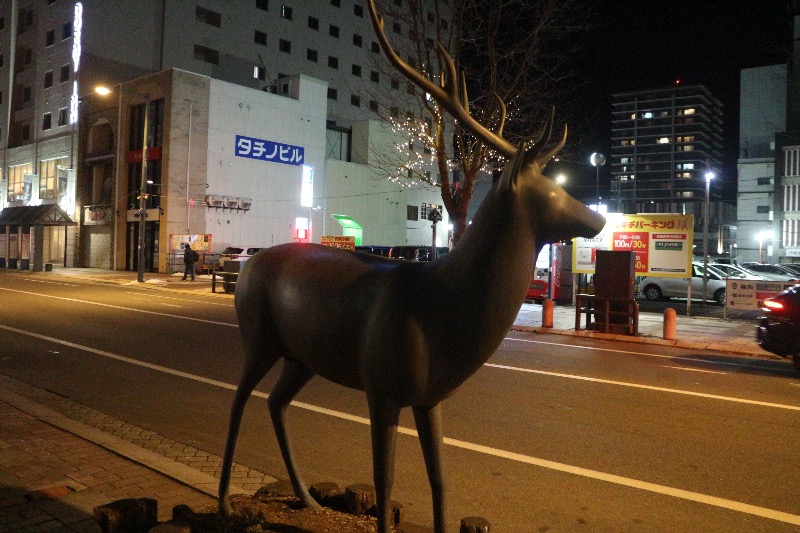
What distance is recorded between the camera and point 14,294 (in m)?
21.1

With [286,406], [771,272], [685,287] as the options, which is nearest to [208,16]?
[685,287]

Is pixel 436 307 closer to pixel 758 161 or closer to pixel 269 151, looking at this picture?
pixel 269 151

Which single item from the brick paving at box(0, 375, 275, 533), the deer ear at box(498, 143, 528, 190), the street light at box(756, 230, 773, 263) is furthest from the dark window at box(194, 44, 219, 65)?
the street light at box(756, 230, 773, 263)

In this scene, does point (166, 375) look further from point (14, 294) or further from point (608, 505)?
point (14, 294)

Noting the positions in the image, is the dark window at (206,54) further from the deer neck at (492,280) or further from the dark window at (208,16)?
the deer neck at (492,280)

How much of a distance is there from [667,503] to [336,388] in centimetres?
480

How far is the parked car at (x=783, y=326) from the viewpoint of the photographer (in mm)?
10203

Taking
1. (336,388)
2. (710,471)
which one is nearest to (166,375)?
(336,388)

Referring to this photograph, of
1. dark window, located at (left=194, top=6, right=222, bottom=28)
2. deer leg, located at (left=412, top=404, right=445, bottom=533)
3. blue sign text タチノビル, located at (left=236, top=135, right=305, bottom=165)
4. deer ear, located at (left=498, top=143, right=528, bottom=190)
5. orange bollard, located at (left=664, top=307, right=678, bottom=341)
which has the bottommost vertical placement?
orange bollard, located at (left=664, top=307, right=678, bottom=341)

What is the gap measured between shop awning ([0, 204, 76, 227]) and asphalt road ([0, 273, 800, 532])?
3273 centimetres

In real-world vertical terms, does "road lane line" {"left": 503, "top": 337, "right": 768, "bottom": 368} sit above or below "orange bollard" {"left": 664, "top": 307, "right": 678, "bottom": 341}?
below

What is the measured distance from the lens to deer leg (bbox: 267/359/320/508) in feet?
11.8

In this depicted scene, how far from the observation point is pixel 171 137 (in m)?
36.5

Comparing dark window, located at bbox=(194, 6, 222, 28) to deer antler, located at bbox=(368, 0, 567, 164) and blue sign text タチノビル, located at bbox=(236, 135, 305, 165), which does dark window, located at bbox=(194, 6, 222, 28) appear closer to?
blue sign text タチノビル, located at bbox=(236, 135, 305, 165)
